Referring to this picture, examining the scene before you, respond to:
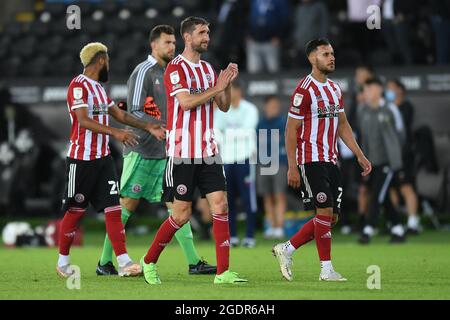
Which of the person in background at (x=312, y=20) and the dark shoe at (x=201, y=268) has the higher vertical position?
the person in background at (x=312, y=20)

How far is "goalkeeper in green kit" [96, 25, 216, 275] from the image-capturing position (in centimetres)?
A: 1115

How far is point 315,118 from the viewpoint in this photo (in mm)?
10242

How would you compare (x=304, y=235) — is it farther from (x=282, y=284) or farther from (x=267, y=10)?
(x=267, y=10)

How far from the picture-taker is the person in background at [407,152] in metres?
17.1

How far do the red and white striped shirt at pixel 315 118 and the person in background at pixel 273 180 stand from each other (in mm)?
6869

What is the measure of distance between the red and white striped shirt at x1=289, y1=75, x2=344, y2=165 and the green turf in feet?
3.73

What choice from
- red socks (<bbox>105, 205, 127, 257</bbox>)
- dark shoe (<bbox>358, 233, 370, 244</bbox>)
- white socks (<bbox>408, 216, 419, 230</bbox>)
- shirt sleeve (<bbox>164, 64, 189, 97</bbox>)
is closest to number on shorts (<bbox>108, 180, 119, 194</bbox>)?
red socks (<bbox>105, 205, 127, 257</bbox>)

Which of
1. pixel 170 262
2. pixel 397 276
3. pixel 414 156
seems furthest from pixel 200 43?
pixel 414 156

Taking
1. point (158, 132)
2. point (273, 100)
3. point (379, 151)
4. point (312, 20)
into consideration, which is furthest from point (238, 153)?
point (158, 132)

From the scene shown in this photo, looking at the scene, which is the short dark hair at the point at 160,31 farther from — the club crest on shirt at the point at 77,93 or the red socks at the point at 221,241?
the red socks at the point at 221,241

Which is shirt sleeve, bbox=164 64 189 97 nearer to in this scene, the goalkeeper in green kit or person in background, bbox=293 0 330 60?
the goalkeeper in green kit

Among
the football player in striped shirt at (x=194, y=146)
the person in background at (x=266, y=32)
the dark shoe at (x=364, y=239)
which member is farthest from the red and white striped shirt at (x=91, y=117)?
the person in background at (x=266, y=32)

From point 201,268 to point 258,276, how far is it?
0.65m

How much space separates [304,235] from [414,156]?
26.1 feet
